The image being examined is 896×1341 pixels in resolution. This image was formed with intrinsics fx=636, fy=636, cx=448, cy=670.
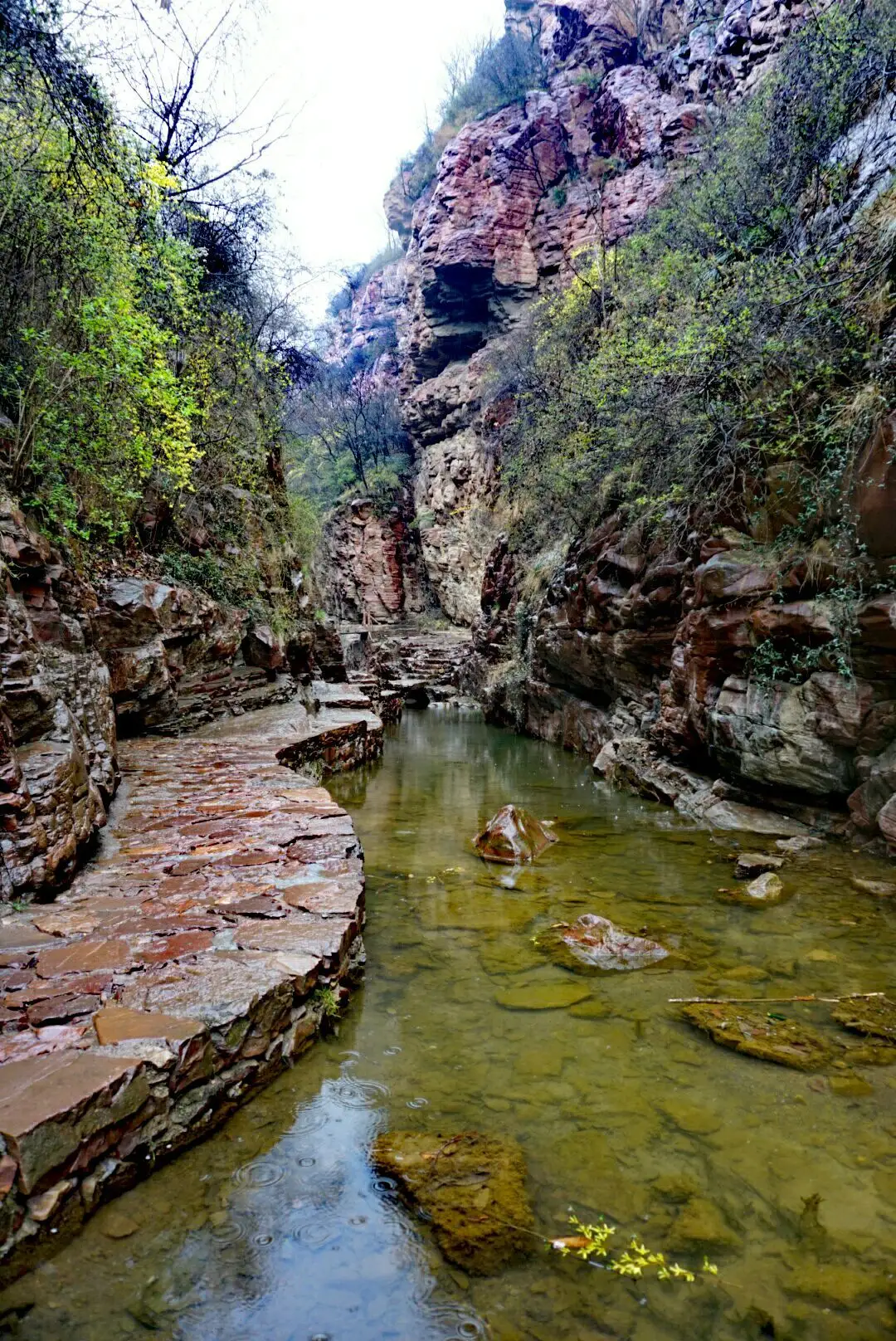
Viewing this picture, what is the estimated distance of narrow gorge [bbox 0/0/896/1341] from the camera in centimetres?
212

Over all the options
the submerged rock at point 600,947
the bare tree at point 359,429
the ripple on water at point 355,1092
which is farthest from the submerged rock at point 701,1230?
the bare tree at point 359,429

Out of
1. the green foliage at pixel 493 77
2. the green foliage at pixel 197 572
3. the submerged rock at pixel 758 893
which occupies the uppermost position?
the green foliage at pixel 493 77

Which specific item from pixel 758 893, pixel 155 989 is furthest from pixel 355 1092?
pixel 758 893

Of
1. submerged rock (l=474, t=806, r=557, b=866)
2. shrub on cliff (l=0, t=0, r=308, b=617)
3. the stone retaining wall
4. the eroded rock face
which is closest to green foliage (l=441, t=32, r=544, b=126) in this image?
the eroded rock face

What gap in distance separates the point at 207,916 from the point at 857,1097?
3.37 metres

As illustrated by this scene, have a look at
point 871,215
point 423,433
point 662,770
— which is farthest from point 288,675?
point 423,433

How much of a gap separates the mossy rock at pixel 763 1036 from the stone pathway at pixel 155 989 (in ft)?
6.63

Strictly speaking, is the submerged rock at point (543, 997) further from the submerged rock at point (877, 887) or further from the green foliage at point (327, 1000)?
the submerged rock at point (877, 887)

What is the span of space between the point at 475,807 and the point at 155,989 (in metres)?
6.02

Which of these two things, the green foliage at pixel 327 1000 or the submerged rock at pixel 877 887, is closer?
the green foliage at pixel 327 1000

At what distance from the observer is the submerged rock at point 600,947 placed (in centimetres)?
410

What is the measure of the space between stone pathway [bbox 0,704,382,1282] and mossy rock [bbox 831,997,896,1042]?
2.74m

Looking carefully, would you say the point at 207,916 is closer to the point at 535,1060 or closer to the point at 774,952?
the point at 535,1060

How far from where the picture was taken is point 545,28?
27.9 meters
